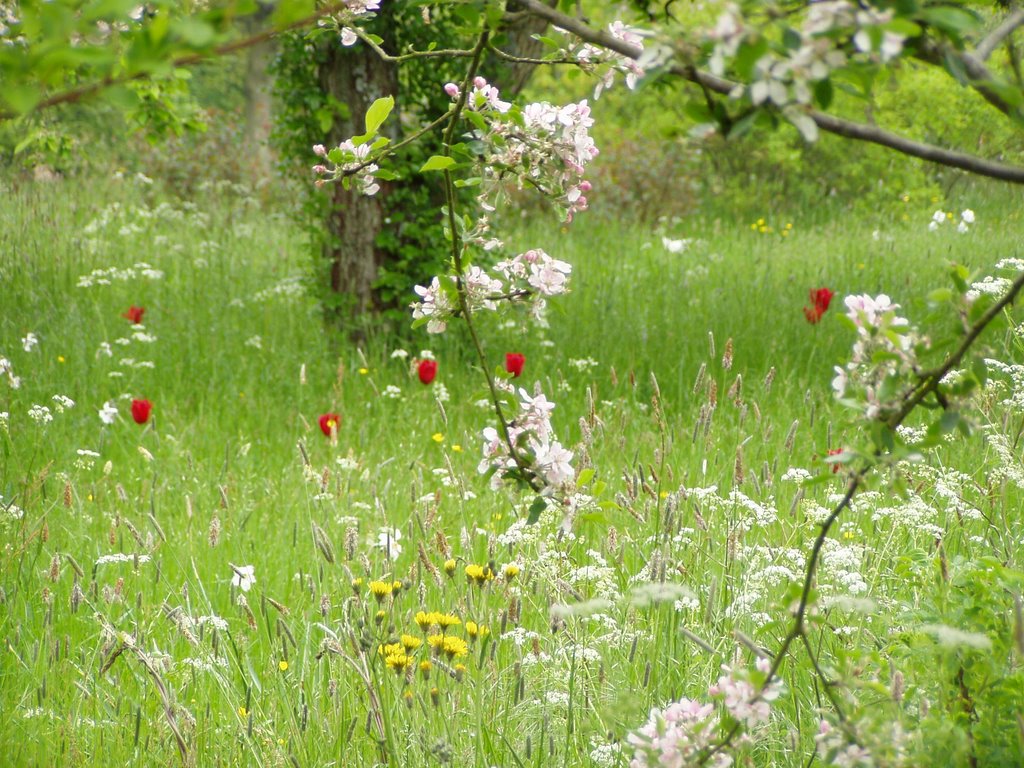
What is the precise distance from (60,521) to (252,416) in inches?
56.1

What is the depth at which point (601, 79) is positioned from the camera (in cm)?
205

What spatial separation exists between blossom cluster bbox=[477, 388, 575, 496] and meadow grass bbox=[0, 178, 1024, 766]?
0.09 m

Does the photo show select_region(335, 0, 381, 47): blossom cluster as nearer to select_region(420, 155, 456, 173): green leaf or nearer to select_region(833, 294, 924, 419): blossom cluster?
select_region(420, 155, 456, 173): green leaf

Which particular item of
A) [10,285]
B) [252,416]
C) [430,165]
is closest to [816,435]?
[252,416]

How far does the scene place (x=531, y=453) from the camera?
1833mm

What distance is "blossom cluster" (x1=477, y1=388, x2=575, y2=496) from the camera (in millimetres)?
1780

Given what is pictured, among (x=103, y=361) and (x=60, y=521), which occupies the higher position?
(x=60, y=521)

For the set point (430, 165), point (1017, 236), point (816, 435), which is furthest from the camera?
point (1017, 236)

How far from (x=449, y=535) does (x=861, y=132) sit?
262 cm

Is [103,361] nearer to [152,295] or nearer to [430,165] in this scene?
[152,295]

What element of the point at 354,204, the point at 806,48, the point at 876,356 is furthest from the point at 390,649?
the point at 354,204

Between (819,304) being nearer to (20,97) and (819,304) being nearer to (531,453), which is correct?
(531,453)

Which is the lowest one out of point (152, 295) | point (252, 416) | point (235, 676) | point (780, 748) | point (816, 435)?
point (152, 295)

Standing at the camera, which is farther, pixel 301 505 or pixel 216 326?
pixel 216 326
